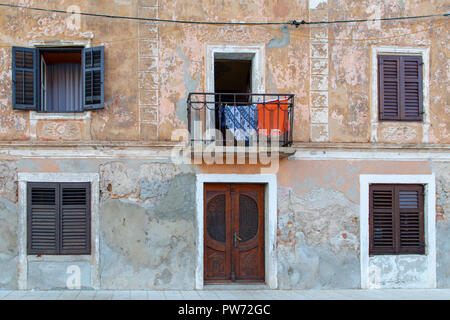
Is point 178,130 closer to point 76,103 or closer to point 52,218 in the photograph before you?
point 76,103

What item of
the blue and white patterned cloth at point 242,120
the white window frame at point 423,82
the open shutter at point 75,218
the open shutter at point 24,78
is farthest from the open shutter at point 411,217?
the open shutter at point 24,78

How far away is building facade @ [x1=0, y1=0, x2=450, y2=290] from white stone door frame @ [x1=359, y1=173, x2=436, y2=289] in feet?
0.10

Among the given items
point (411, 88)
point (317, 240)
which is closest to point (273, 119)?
point (317, 240)

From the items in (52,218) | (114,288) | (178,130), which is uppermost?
(178,130)

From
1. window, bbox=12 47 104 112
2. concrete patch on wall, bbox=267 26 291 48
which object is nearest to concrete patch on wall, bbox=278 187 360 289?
concrete patch on wall, bbox=267 26 291 48

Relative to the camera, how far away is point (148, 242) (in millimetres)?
9930

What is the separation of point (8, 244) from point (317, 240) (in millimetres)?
6209

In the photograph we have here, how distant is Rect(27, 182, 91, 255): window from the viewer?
9.80 meters

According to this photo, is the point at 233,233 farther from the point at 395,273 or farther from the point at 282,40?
the point at 282,40

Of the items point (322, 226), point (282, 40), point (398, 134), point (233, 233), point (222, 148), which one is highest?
point (282, 40)

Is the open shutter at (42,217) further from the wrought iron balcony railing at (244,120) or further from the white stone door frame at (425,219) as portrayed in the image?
the white stone door frame at (425,219)

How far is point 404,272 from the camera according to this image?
10.2 meters
